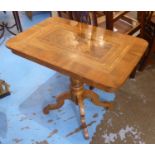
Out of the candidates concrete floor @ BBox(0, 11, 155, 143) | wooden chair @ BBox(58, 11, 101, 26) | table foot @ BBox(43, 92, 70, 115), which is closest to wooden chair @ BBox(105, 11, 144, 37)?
wooden chair @ BBox(58, 11, 101, 26)

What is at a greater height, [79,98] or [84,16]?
[84,16]

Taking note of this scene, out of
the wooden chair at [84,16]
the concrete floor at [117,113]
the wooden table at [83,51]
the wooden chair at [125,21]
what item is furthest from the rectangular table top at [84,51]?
the concrete floor at [117,113]

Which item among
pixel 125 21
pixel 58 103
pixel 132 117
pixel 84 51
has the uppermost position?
pixel 84 51

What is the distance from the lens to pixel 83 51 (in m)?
1.09

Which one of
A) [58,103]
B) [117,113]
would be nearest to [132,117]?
[117,113]

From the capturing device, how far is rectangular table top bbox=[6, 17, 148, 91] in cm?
95

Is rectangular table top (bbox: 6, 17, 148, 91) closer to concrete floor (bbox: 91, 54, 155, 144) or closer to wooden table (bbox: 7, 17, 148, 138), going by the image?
wooden table (bbox: 7, 17, 148, 138)

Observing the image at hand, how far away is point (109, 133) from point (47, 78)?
0.80 m

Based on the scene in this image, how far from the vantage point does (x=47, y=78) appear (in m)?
1.95

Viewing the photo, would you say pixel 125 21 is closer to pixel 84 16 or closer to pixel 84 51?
pixel 84 16

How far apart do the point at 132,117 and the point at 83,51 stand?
2.53ft

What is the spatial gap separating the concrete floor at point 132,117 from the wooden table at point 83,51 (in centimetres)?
58

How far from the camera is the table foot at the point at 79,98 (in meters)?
1.44
